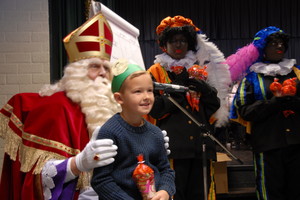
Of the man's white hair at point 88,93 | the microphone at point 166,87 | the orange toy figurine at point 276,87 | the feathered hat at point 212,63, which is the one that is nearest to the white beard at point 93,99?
the man's white hair at point 88,93

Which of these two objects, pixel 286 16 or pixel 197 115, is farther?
pixel 286 16

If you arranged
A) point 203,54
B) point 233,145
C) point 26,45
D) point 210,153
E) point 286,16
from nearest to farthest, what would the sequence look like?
point 210,153
point 203,54
point 26,45
point 233,145
point 286,16

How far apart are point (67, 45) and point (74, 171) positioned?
2.80 ft

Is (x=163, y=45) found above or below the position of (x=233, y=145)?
above

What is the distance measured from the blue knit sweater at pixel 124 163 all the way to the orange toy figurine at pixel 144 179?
0.19 feet

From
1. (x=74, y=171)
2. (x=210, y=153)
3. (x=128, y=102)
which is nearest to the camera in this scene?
(x=128, y=102)

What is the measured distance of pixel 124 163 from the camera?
1.40m

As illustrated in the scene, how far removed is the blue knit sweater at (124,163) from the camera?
4.43ft

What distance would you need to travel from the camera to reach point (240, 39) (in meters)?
8.57

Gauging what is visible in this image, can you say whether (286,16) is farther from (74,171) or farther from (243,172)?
(74,171)

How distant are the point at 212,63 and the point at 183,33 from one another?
0.35 meters

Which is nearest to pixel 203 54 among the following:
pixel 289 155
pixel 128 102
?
pixel 289 155

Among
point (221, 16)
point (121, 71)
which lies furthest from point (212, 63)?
point (221, 16)

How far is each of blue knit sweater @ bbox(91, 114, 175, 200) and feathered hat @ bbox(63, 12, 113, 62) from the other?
72 centimetres
